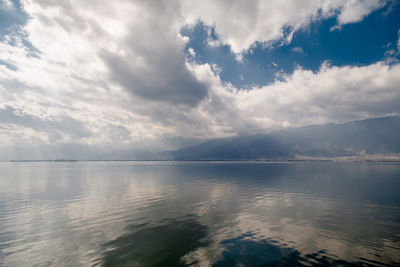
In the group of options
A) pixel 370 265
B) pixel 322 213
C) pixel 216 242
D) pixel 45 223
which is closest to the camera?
pixel 370 265

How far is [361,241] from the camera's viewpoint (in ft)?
83.9

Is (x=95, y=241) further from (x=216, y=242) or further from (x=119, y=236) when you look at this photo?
(x=216, y=242)

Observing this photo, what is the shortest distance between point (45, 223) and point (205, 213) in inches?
1215

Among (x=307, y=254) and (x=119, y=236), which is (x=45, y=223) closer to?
(x=119, y=236)

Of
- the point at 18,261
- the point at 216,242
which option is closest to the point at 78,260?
the point at 18,261

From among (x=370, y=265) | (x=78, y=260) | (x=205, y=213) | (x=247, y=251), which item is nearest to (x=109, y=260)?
(x=78, y=260)

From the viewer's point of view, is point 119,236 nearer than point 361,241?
No

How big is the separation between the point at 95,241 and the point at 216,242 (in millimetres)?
17213

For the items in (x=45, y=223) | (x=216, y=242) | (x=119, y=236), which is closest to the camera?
(x=216, y=242)

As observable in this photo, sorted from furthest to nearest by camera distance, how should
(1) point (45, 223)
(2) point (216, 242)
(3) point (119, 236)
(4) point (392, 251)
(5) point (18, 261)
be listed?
(1) point (45, 223) < (3) point (119, 236) < (2) point (216, 242) < (4) point (392, 251) < (5) point (18, 261)

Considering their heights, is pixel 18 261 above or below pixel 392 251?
above

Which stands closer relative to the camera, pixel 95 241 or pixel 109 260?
pixel 109 260

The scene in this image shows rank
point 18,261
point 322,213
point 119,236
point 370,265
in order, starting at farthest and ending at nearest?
point 322,213, point 119,236, point 18,261, point 370,265

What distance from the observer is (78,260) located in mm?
21094
